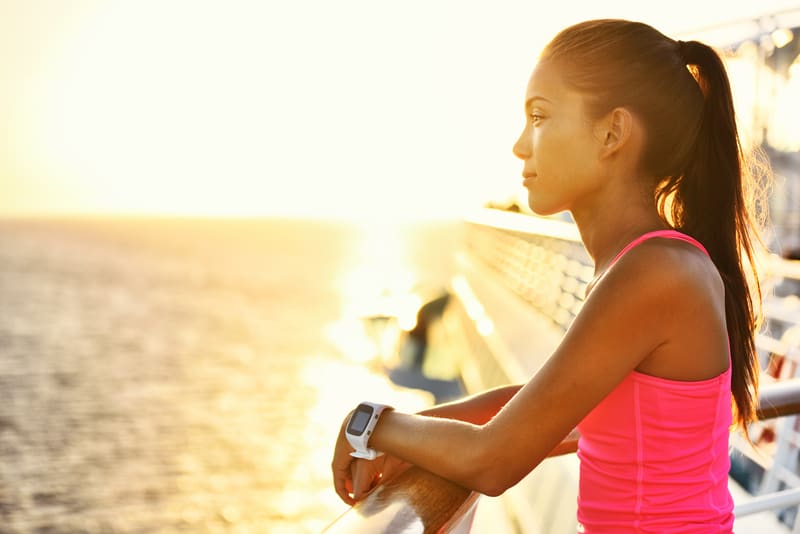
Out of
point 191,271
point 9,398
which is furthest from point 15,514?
point 191,271

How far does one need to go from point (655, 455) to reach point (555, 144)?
0.64 m

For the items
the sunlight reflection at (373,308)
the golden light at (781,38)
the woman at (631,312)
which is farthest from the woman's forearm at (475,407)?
the sunlight reflection at (373,308)

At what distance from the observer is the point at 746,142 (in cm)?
172

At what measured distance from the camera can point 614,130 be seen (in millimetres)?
1467

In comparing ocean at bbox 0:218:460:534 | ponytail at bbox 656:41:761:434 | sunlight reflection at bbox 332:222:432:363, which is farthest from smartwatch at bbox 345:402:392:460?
sunlight reflection at bbox 332:222:432:363

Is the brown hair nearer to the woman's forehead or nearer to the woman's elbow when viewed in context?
the woman's forehead

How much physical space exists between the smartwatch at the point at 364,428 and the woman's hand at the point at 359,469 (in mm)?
15

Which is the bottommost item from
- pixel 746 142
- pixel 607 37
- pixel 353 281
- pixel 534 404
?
pixel 353 281

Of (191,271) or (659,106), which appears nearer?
(659,106)

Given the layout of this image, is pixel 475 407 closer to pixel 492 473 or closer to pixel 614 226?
pixel 492 473

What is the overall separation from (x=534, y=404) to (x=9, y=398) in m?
39.6

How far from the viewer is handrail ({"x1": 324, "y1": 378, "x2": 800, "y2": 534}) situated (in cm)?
104

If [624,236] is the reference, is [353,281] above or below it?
below

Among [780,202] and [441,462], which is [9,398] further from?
[441,462]
